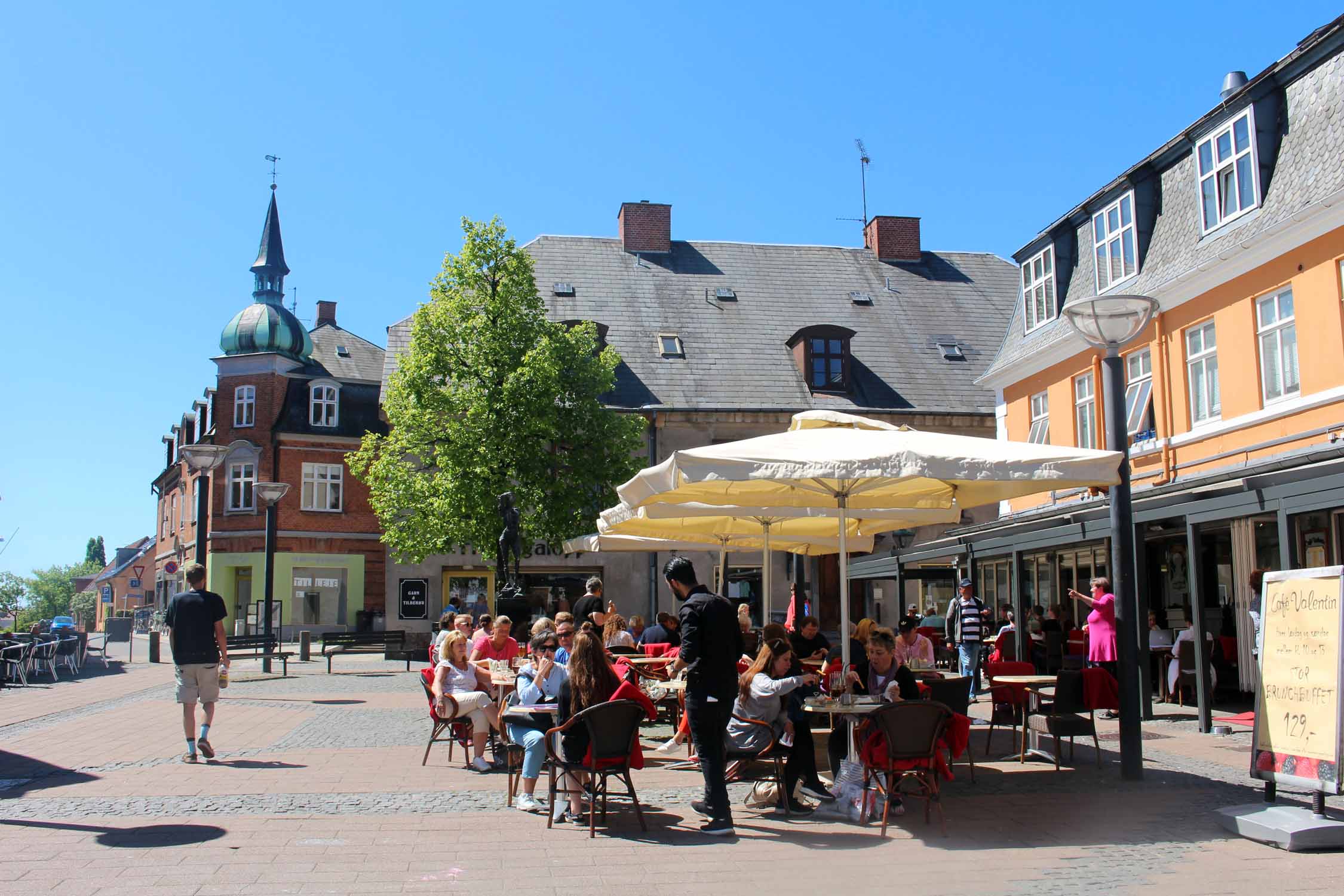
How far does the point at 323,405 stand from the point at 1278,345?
32.3 meters

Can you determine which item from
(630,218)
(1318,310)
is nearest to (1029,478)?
(1318,310)

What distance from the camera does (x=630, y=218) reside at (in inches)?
1511

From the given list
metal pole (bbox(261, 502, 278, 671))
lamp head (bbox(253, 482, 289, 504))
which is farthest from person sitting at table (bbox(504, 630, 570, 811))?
metal pole (bbox(261, 502, 278, 671))

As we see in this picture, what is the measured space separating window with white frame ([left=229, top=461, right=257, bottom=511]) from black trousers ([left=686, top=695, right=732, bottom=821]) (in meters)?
35.1

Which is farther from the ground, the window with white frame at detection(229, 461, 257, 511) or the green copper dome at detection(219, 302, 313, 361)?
the green copper dome at detection(219, 302, 313, 361)

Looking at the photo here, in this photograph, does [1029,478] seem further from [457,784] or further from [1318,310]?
[1318,310]

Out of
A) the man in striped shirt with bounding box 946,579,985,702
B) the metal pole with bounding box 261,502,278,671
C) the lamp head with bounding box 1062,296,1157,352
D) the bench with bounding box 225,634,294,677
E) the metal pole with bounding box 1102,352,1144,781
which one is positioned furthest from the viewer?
the metal pole with bounding box 261,502,278,671

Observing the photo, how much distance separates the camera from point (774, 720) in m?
8.12

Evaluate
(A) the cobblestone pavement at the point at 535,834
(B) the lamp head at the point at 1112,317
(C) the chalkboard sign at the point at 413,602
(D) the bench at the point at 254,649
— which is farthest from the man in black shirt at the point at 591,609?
(C) the chalkboard sign at the point at 413,602

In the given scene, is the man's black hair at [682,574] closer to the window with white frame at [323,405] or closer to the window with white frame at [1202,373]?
the window with white frame at [1202,373]

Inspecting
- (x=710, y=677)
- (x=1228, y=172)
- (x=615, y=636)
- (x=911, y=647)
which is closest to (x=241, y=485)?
(x=615, y=636)

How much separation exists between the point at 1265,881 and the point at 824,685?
403 cm

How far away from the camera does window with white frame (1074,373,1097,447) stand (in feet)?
65.3

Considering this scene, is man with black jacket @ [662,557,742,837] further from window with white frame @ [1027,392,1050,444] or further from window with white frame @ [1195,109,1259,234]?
window with white frame @ [1027,392,1050,444]
